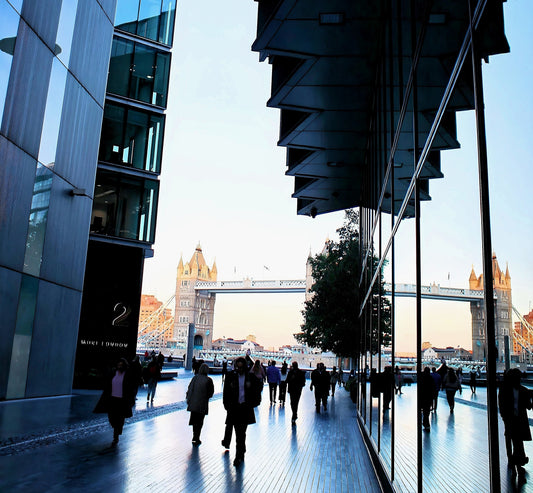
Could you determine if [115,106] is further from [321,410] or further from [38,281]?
[321,410]

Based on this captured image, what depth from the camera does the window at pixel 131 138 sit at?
21438 mm

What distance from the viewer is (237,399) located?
820 cm

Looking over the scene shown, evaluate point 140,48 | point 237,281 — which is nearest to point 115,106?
point 140,48

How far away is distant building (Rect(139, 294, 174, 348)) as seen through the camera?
131 metres

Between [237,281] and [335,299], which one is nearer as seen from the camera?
[335,299]

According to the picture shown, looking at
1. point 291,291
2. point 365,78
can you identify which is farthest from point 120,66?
point 291,291

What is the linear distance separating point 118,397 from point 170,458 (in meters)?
1.50

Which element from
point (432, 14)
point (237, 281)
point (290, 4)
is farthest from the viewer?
point (237, 281)

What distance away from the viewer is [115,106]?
70.4ft

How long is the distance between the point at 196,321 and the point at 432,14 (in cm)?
14154

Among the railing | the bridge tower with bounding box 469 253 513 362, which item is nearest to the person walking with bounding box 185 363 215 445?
the bridge tower with bounding box 469 253 513 362

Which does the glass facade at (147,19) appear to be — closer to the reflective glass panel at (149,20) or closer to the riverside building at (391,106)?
the reflective glass panel at (149,20)

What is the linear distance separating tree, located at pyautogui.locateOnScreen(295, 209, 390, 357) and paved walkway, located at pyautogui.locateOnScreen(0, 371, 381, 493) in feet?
44.3

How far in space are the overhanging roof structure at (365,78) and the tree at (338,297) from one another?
842 cm
